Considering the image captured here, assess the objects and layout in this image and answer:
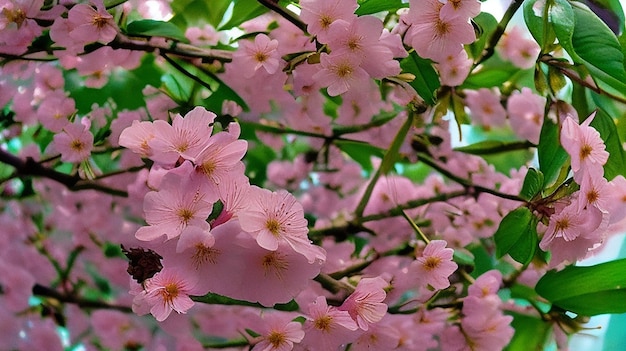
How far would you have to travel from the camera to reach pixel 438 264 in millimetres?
430

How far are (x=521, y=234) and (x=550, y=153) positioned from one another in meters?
0.06

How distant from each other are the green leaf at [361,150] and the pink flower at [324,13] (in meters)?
0.24

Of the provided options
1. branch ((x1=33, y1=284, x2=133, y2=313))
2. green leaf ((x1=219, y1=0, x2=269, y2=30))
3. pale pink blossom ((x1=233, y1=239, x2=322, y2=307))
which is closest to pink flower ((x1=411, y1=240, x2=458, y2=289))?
pale pink blossom ((x1=233, y1=239, x2=322, y2=307))

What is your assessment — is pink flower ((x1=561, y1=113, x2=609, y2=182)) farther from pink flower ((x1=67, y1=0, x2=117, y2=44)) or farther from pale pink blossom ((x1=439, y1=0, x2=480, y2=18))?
pink flower ((x1=67, y1=0, x2=117, y2=44))

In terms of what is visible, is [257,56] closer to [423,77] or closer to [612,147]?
[423,77]

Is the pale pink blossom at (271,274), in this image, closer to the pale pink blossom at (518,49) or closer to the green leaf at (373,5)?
the green leaf at (373,5)

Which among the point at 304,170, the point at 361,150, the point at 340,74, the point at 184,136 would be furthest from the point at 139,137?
the point at 304,170

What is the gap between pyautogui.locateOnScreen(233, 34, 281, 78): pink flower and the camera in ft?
1.47

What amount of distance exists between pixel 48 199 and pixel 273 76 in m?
0.39

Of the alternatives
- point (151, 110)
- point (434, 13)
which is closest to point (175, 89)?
point (151, 110)

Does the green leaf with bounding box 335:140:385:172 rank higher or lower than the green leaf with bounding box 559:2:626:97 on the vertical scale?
lower

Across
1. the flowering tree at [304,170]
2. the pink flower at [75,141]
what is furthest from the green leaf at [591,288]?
the pink flower at [75,141]

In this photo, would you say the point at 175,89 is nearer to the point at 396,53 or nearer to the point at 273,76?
the point at 273,76

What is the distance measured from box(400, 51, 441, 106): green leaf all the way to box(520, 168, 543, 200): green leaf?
2.9 inches
